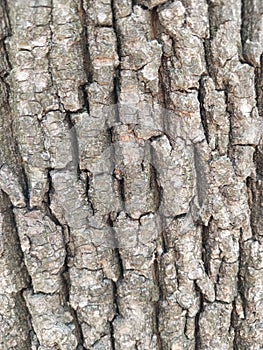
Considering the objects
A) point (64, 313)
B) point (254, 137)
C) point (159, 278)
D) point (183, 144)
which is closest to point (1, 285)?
point (64, 313)

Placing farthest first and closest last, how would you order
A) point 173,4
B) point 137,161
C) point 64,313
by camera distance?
point 64,313 → point 137,161 → point 173,4

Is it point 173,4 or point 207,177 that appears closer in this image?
point 173,4

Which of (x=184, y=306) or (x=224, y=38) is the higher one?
(x=224, y=38)

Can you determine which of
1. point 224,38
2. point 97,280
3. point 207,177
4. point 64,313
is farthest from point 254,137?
point 64,313

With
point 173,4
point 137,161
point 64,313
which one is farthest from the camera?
point 64,313

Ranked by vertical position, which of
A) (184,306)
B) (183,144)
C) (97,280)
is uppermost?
(183,144)

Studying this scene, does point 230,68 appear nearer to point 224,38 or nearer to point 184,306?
point 224,38

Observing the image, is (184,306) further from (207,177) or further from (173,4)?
(173,4)
